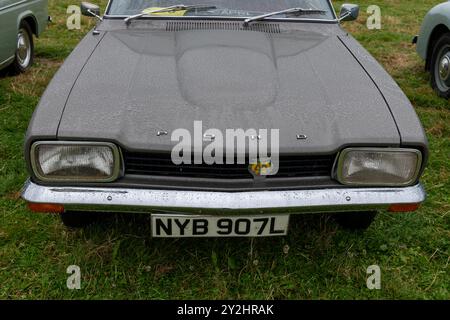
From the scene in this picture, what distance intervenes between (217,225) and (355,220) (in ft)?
3.40

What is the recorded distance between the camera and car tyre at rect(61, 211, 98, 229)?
2.53 m

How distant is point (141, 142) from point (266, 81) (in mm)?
749

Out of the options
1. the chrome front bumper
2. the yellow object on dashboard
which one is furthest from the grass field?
the yellow object on dashboard

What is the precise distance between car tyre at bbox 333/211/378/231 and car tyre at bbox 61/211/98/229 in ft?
4.76

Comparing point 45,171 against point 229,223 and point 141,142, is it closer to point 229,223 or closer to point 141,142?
point 141,142

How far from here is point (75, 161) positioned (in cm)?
197

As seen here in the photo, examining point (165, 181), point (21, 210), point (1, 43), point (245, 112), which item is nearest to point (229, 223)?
point (165, 181)

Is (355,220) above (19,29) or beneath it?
beneath

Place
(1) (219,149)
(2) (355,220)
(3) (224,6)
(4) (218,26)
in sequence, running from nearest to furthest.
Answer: (1) (219,149), (2) (355,220), (4) (218,26), (3) (224,6)

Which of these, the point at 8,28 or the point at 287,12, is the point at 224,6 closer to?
the point at 287,12

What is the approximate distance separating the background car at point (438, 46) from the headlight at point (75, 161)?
3.96 metres

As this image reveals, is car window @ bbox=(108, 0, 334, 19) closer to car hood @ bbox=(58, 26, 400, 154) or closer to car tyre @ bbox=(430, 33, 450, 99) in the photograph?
car hood @ bbox=(58, 26, 400, 154)

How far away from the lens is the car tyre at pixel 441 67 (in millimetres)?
4695

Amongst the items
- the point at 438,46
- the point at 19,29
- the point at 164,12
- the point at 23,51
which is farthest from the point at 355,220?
the point at 23,51
